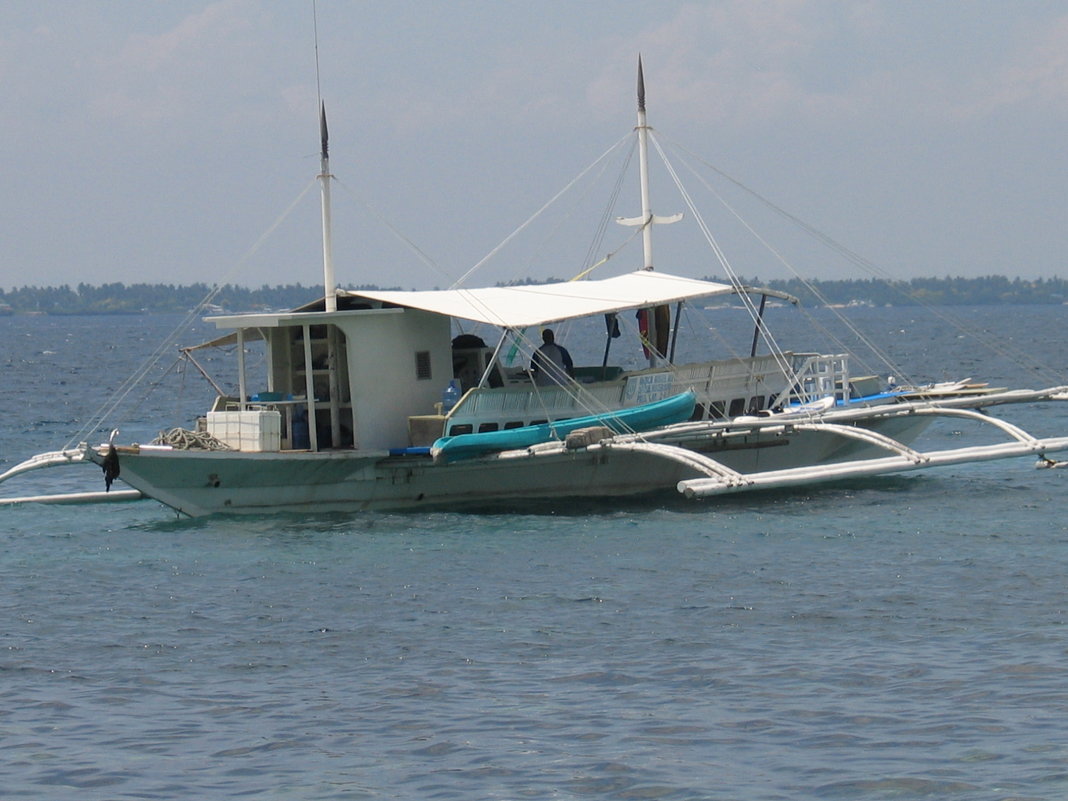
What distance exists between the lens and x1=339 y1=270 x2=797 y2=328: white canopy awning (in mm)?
23844

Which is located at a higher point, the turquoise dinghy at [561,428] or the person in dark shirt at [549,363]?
the person in dark shirt at [549,363]

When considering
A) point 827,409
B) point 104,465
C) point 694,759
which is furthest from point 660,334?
point 694,759

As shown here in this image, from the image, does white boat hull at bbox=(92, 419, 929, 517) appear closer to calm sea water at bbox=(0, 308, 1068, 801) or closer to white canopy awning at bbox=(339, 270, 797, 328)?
calm sea water at bbox=(0, 308, 1068, 801)

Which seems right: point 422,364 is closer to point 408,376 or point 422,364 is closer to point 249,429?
point 408,376

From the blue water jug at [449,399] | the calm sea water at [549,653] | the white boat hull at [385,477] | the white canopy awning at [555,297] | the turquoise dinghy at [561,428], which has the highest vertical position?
the white canopy awning at [555,297]

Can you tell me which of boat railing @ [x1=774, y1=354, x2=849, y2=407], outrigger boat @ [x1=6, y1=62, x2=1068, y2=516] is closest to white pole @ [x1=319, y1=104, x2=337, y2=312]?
outrigger boat @ [x1=6, y1=62, x2=1068, y2=516]

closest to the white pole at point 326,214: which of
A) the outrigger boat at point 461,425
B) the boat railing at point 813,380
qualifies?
the outrigger boat at point 461,425

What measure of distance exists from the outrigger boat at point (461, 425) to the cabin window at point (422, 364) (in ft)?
0.09

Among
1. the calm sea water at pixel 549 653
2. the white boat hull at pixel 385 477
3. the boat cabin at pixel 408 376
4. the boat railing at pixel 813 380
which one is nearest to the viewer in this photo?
the calm sea water at pixel 549 653

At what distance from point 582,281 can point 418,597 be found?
40.2 feet

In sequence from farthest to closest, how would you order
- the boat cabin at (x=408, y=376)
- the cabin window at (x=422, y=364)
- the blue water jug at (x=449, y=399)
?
the cabin window at (x=422, y=364) → the blue water jug at (x=449, y=399) → the boat cabin at (x=408, y=376)

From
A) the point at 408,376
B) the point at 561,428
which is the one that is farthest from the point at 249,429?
the point at 561,428

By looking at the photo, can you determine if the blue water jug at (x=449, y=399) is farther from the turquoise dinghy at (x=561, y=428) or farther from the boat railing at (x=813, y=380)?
the boat railing at (x=813, y=380)

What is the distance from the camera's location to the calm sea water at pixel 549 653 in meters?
11.8
